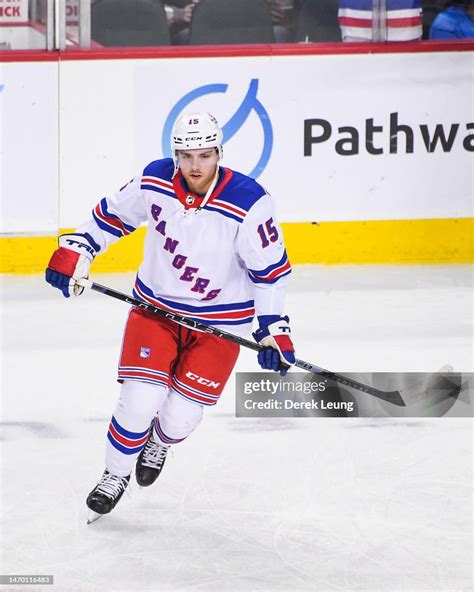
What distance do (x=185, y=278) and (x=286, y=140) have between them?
251cm

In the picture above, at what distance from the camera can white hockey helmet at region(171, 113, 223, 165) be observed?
3066 mm

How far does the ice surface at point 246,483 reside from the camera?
2.99 m

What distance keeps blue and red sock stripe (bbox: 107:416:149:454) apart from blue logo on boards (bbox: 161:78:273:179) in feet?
8.25

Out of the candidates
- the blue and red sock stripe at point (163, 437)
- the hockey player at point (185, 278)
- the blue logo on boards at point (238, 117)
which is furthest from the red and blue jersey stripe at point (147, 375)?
the blue logo on boards at point (238, 117)

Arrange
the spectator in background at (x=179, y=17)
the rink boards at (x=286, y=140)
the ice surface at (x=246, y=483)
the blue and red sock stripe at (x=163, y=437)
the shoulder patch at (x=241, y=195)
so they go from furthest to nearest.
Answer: the spectator in background at (x=179, y=17)
the rink boards at (x=286, y=140)
the blue and red sock stripe at (x=163, y=437)
the shoulder patch at (x=241, y=195)
the ice surface at (x=246, y=483)

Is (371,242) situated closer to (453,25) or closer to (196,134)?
(453,25)

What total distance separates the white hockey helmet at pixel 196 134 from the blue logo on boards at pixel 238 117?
2489mm

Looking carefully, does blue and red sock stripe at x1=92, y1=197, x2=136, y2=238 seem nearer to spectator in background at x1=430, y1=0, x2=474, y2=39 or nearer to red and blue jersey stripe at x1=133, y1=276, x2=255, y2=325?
red and blue jersey stripe at x1=133, y1=276, x2=255, y2=325

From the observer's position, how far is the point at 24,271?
218 inches

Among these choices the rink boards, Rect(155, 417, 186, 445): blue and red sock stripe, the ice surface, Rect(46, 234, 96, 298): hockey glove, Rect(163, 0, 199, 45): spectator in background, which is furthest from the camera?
Rect(163, 0, 199, 45): spectator in background

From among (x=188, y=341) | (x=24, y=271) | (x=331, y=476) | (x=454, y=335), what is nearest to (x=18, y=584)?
(x=188, y=341)

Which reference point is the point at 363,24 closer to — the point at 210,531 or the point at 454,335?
the point at 454,335

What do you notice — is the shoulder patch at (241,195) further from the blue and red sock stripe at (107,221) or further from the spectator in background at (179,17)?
the spectator in background at (179,17)

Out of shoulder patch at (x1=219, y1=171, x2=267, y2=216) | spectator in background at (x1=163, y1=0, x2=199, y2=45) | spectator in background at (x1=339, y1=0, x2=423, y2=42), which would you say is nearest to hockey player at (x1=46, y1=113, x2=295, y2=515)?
shoulder patch at (x1=219, y1=171, x2=267, y2=216)
